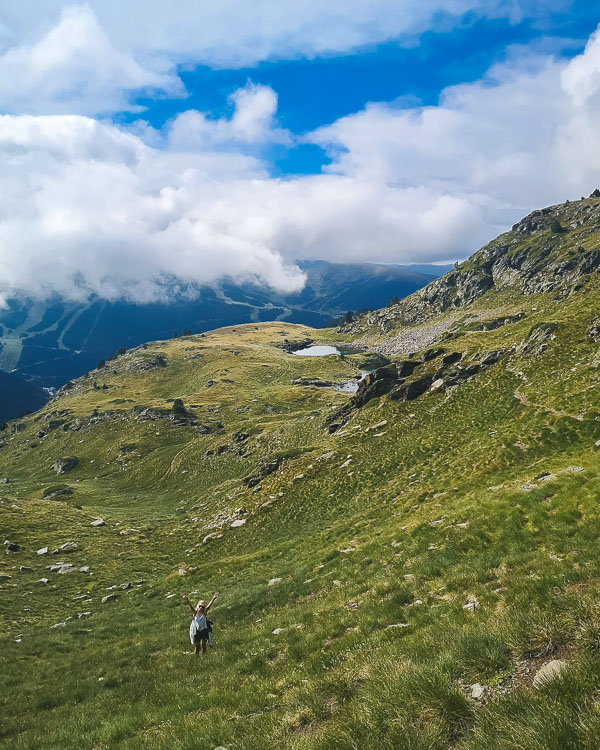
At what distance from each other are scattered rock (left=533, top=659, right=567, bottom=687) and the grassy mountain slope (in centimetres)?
10

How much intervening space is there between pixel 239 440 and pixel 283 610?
2786 inches

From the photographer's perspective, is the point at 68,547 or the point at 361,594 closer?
the point at 361,594

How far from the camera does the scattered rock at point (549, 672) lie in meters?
5.32

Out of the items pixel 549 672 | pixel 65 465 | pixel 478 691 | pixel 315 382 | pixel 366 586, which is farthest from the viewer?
pixel 315 382

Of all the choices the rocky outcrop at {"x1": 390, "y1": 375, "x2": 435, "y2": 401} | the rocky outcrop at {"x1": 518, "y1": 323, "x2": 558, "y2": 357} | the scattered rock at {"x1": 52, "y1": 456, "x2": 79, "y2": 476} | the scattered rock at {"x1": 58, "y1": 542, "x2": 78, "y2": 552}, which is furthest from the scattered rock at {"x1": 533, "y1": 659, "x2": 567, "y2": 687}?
the scattered rock at {"x1": 52, "y1": 456, "x2": 79, "y2": 476}

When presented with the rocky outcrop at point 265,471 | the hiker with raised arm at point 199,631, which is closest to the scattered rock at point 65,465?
the rocky outcrop at point 265,471

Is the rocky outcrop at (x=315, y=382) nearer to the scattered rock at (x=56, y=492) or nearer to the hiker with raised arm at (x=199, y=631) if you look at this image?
the scattered rock at (x=56, y=492)

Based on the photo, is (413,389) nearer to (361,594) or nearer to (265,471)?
(265,471)

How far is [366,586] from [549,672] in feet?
41.2

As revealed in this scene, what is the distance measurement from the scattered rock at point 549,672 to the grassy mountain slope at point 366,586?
0.34ft

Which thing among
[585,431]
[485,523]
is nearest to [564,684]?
[485,523]

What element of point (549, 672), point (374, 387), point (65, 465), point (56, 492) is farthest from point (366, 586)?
point (65, 465)

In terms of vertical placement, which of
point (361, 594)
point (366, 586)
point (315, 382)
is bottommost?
point (366, 586)

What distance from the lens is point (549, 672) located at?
215 inches
